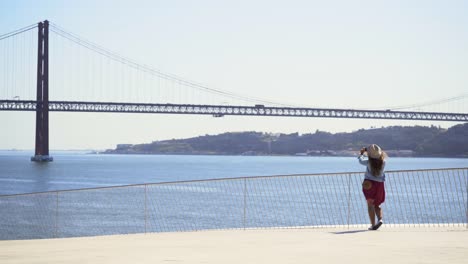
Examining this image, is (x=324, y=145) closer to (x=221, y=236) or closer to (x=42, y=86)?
(x=42, y=86)

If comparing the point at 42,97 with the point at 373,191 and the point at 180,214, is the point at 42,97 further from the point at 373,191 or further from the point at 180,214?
the point at 373,191

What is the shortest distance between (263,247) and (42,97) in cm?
7761

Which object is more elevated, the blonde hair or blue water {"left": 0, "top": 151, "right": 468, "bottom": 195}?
blue water {"left": 0, "top": 151, "right": 468, "bottom": 195}

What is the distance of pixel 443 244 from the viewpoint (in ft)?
27.7

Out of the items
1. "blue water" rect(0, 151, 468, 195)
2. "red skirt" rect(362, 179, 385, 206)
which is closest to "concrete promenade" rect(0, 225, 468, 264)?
"red skirt" rect(362, 179, 385, 206)

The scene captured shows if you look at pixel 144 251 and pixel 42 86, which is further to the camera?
pixel 42 86

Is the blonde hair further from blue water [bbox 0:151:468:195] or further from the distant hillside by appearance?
the distant hillside

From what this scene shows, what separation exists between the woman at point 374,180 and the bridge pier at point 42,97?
2916 inches

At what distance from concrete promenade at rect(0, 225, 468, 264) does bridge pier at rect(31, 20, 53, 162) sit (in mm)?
73744

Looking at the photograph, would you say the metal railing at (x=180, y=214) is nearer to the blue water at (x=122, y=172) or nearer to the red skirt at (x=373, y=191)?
the blue water at (x=122, y=172)

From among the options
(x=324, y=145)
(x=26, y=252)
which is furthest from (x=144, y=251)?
(x=324, y=145)

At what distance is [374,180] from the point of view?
10.4m

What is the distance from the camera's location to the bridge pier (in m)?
82.2

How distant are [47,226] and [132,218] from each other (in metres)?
3.26
